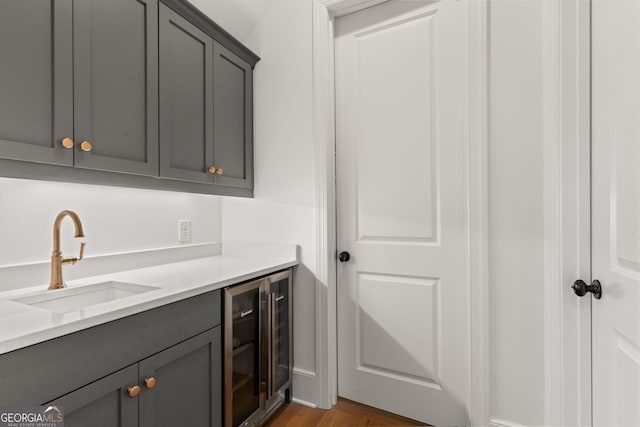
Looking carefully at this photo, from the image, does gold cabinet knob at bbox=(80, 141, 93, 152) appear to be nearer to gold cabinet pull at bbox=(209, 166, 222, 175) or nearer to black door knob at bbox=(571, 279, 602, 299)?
gold cabinet pull at bbox=(209, 166, 222, 175)

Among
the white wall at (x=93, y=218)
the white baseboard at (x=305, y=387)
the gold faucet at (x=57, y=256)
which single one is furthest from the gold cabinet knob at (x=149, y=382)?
the white baseboard at (x=305, y=387)

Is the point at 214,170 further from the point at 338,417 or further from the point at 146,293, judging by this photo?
the point at 338,417

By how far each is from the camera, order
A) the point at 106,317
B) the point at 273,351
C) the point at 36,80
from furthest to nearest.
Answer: the point at 273,351 → the point at 36,80 → the point at 106,317

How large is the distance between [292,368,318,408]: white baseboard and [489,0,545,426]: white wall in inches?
36.8

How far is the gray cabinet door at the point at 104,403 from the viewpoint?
89cm

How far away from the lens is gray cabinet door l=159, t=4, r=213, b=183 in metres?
1.51

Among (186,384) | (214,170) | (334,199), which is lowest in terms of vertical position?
(186,384)

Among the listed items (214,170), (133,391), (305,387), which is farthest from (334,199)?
(133,391)

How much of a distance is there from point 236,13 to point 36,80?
131 cm

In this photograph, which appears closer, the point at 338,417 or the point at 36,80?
the point at 36,80

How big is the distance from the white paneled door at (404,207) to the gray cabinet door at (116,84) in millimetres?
1027

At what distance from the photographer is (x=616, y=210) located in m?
1.08

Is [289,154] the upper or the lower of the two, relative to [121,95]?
lower

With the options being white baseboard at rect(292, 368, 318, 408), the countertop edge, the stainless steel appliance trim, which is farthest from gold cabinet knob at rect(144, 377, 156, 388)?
white baseboard at rect(292, 368, 318, 408)
